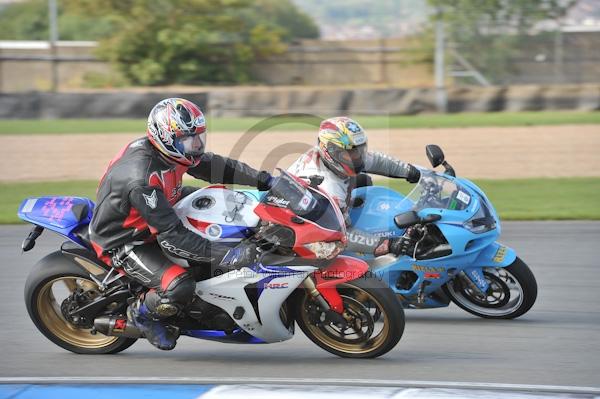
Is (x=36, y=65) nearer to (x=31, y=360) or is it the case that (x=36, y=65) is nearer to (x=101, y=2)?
(x=101, y=2)

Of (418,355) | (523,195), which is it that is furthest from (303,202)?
(523,195)

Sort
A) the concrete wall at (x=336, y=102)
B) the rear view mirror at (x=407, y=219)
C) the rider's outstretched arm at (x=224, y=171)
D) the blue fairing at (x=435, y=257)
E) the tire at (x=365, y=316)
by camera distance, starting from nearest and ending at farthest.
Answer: the tire at (x=365, y=316) < the rider's outstretched arm at (x=224, y=171) < the rear view mirror at (x=407, y=219) < the blue fairing at (x=435, y=257) < the concrete wall at (x=336, y=102)

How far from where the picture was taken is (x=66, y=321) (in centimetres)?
608

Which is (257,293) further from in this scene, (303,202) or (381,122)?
(381,122)

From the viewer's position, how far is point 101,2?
35312 millimetres

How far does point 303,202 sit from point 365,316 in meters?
0.83

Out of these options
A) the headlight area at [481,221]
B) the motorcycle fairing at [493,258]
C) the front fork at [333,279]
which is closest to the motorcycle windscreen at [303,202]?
the front fork at [333,279]

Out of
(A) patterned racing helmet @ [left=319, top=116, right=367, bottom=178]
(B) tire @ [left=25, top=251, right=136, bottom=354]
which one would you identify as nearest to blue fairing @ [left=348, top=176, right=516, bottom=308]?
(A) patterned racing helmet @ [left=319, top=116, right=367, bottom=178]

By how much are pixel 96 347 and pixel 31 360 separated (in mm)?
423

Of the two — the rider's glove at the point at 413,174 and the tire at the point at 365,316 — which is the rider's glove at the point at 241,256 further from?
the rider's glove at the point at 413,174

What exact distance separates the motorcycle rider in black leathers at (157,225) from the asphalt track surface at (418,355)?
423 millimetres

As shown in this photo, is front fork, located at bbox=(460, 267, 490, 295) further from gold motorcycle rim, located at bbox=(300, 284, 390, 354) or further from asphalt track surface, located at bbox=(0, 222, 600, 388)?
gold motorcycle rim, located at bbox=(300, 284, 390, 354)

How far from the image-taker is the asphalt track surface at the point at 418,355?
5.48m

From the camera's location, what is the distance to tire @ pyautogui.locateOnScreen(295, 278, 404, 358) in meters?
5.45
